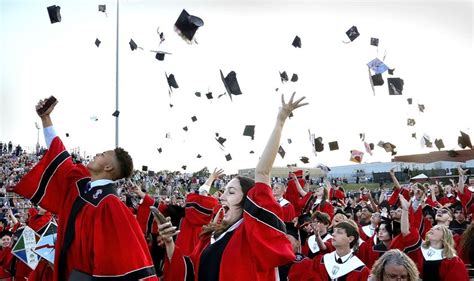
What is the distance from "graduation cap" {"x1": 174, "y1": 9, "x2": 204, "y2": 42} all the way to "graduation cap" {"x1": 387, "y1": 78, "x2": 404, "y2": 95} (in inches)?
245

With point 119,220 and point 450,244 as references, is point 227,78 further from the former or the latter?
point 119,220

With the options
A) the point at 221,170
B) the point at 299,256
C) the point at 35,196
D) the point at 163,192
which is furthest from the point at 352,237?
the point at 163,192

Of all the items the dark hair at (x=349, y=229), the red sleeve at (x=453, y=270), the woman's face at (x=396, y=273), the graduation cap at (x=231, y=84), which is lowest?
the red sleeve at (x=453, y=270)

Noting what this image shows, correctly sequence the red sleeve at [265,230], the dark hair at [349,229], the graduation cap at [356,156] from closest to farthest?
the red sleeve at [265,230], the dark hair at [349,229], the graduation cap at [356,156]

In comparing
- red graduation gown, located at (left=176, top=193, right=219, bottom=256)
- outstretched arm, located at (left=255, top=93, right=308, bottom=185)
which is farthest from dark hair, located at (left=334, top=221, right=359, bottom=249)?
outstretched arm, located at (left=255, top=93, right=308, bottom=185)

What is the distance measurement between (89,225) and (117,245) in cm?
26

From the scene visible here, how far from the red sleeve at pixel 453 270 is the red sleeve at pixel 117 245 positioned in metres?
3.43

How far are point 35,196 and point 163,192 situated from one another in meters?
22.8

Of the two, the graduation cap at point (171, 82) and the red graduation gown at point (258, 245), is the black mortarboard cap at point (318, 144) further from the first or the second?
the red graduation gown at point (258, 245)

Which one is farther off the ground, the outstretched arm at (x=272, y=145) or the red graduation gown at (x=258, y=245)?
the outstretched arm at (x=272, y=145)

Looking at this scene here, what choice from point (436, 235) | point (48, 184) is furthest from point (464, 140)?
point (48, 184)

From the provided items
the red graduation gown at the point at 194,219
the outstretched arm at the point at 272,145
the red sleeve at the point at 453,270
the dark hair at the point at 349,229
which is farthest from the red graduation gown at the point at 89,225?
the red sleeve at the point at 453,270

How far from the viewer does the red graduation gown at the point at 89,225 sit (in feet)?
12.6

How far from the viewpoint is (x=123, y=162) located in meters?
4.31
